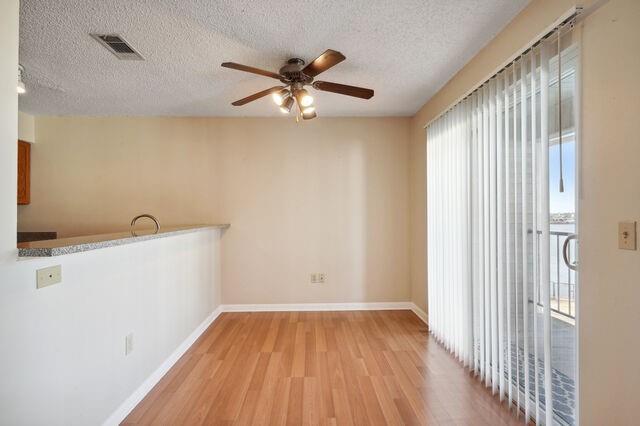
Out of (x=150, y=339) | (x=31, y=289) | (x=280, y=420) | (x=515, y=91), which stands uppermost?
(x=515, y=91)

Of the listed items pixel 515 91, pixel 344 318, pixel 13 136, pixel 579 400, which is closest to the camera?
pixel 13 136

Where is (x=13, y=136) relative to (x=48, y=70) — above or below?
below

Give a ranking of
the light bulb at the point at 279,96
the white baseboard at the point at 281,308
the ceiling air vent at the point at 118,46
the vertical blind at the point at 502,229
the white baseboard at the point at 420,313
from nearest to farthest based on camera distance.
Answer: the vertical blind at the point at 502,229, the ceiling air vent at the point at 118,46, the light bulb at the point at 279,96, the white baseboard at the point at 281,308, the white baseboard at the point at 420,313

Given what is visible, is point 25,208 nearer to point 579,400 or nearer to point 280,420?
point 280,420

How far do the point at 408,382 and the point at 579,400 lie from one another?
1.03m

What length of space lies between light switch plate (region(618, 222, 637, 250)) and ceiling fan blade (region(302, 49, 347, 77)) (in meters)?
1.59

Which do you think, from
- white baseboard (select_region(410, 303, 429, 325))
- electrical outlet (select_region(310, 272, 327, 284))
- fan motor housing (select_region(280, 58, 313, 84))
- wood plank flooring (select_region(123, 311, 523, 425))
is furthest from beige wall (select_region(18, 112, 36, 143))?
white baseboard (select_region(410, 303, 429, 325))

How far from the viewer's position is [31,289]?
1260 millimetres

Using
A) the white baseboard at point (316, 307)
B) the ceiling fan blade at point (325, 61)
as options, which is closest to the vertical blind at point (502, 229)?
the white baseboard at point (316, 307)

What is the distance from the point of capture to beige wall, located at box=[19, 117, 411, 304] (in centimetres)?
382

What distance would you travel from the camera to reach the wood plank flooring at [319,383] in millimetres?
1848

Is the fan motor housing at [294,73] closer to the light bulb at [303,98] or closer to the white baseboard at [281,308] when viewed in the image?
the light bulb at [303,98]

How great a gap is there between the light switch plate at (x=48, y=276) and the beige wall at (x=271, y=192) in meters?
2.48

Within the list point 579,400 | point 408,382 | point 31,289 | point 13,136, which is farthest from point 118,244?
A: point 579,400
